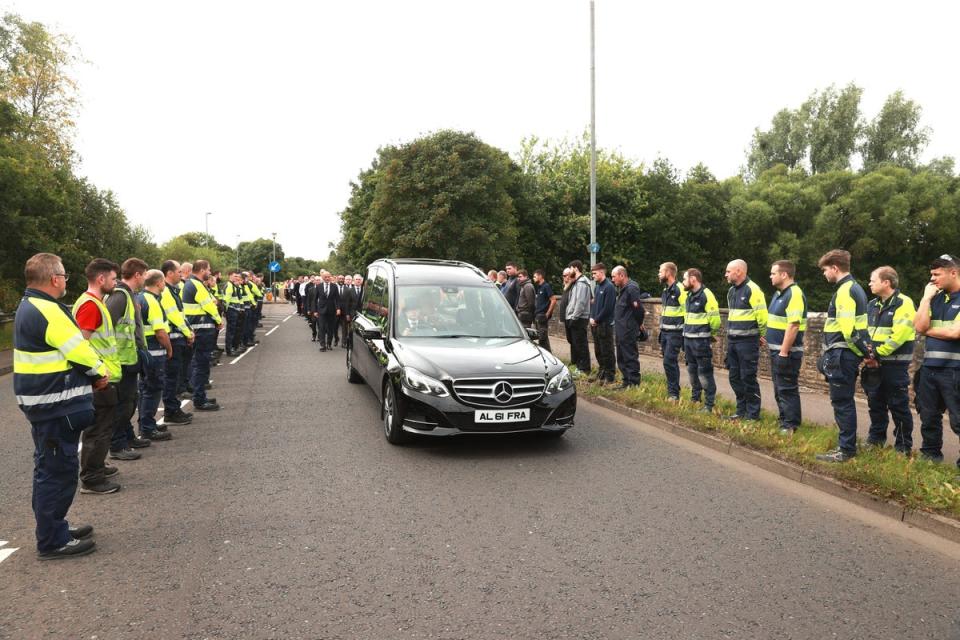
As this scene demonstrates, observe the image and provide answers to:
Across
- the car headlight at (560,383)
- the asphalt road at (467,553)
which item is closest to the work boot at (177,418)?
the asphalt road at (467,553)

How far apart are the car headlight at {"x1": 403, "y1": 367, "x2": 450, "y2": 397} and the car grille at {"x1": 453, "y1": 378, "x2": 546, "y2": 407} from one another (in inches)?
5.6

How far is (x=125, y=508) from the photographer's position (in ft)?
16.6

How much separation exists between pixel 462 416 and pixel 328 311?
40.8ft

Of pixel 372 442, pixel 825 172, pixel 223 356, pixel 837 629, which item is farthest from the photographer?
pixel 825 172

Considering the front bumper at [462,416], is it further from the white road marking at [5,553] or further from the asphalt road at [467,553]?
the white road marking at [5,553]

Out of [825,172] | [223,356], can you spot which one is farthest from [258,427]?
[825,172]

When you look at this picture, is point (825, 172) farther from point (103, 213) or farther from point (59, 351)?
point (59, 351)

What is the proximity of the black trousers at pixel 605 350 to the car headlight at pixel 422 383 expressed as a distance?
15.5ft

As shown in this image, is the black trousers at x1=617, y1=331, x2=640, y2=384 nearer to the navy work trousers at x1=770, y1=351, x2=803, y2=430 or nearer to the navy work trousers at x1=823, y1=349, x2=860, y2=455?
the navy work trousers at x1=770, y1=351, x2=803, y2=430

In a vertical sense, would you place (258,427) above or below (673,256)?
below

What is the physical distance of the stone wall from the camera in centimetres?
1034

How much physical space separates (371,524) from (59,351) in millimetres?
2286

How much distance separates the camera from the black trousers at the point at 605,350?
10.5 m

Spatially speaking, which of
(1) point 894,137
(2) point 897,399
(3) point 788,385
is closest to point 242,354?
(3) point 788,385
